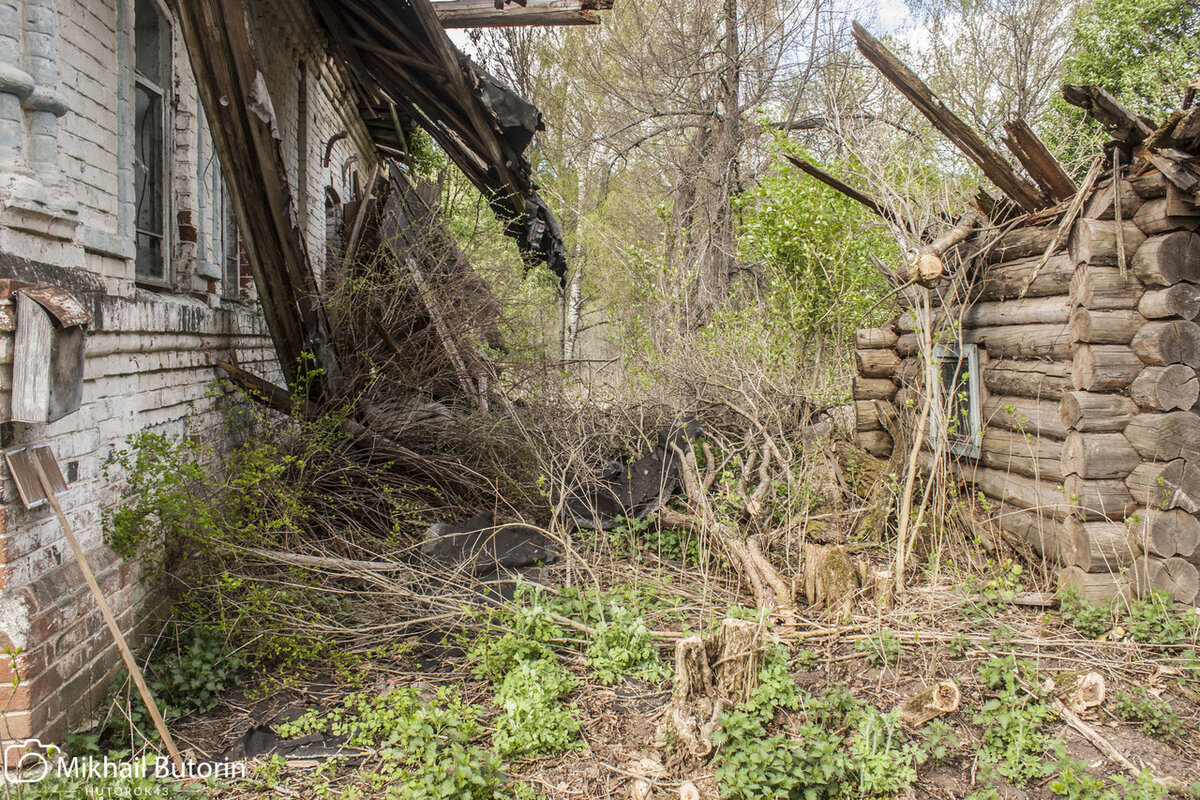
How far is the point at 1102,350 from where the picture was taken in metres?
4.60

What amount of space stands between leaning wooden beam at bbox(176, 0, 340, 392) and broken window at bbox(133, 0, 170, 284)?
1.51 feet

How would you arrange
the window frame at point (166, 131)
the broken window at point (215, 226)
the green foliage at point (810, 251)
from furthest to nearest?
the green foliage at point (810, 251)
the broken window at point (215, 226)
the window frame at point (166, 131)

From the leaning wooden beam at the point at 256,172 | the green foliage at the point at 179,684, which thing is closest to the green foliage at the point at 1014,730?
the green foliage at the point at 179,684

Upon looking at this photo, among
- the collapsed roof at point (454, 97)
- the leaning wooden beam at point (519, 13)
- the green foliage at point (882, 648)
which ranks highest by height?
the leaning wooden beam at point (519, 13)

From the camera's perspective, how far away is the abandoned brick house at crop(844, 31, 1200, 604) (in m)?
4.44

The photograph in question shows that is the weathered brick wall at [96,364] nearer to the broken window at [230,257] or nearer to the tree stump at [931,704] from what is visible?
the broken window at [230,257]

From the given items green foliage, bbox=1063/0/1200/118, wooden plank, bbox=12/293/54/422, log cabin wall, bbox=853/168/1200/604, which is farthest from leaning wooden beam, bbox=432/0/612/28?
green foliage, bbox=1063/0/1200/118

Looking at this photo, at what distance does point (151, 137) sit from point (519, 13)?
3.43 m

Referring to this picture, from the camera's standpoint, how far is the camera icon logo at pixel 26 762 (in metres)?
2.83

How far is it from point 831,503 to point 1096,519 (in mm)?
2086

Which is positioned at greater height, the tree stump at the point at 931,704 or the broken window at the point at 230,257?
the broken window at the point at 230,257

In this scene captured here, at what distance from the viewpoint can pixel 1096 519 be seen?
182 inches

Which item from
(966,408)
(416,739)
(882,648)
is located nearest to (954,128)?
(966,408)

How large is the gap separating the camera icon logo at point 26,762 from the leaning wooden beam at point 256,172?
2.97m
